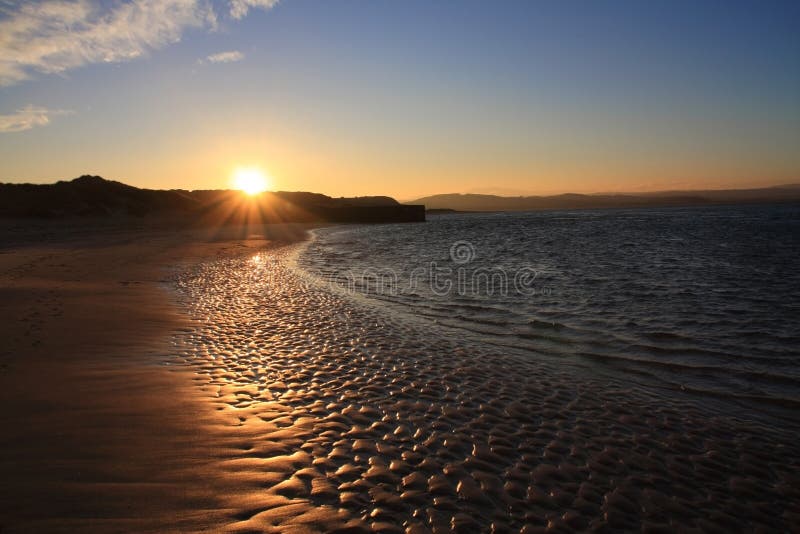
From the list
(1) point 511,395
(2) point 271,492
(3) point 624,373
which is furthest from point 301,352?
(3) point 624,373

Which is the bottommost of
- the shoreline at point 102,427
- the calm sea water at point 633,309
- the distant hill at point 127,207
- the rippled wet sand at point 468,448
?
the calm sea water at point 633,309

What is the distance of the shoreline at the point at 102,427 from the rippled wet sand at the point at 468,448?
0.45 metres

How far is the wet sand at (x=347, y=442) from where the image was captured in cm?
457

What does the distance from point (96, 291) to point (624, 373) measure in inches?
681

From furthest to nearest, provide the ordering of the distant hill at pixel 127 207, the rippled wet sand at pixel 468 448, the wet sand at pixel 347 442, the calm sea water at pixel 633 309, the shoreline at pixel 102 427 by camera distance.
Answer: the distant hill at pixel 127 207
the calm sea water at pixel 633 309
the rippled wet sand at pixel 468 448
the wet sand at pixel 347 442
the shoreline at pixel 102 427

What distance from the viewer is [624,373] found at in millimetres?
9586

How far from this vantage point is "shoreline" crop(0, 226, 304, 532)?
14.0 ft

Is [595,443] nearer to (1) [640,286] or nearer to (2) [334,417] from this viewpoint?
(2) [334,417]

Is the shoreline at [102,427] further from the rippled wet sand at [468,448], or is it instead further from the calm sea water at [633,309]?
the calm sea water at [633,309]

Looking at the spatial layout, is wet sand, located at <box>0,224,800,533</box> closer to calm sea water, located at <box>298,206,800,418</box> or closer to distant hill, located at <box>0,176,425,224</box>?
calm sea water, located at <box>298,206,800,418</box>

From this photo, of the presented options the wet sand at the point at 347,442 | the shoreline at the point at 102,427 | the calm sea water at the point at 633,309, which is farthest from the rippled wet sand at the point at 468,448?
the calm sea water at the point at 633,309

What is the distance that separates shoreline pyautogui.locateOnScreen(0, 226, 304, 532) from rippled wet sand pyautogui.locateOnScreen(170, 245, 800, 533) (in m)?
0.45

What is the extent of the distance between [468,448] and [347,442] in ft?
5.57

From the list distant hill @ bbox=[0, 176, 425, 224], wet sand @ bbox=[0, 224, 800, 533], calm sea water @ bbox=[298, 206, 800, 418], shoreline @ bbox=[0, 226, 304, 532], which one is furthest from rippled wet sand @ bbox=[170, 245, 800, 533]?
distant hill @ bbox=[0, 176, 425, 224]
